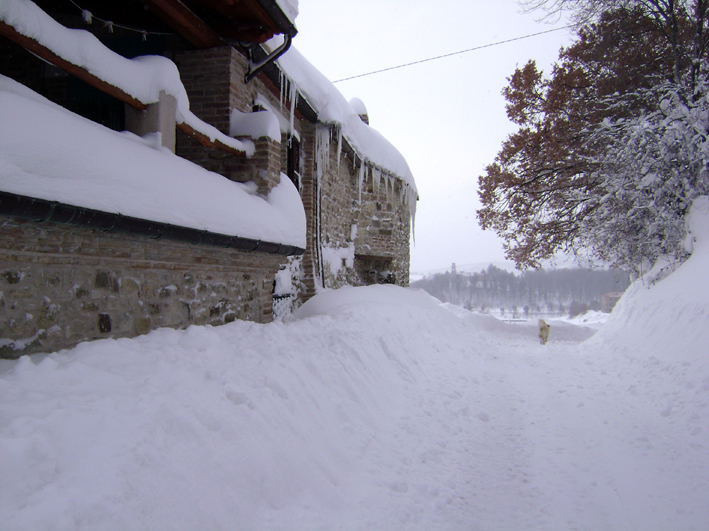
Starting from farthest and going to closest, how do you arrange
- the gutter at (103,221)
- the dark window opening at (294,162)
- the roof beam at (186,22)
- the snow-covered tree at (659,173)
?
the dark window opening at (294,162)
the snow-covered tree at (659,173)
the roof beam at (186,22)
the gutter at (103,221)

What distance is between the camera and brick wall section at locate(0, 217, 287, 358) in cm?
219

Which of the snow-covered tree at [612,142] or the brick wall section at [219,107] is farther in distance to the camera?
the snow-covered tree at [612,142]

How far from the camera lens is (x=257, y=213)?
416cm

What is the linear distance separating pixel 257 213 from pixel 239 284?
2.53ft

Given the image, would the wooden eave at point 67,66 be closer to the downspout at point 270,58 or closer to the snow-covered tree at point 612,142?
the downspout at point 270,58

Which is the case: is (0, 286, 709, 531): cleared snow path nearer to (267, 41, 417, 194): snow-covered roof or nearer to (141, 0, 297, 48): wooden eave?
(141, 0, 297, 48): wooden eave

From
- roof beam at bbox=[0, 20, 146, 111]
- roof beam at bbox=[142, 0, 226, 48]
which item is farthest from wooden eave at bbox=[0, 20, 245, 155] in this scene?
roof beam at bbox=[142, 0, 226, 48]

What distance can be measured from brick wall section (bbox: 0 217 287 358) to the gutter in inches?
5.4

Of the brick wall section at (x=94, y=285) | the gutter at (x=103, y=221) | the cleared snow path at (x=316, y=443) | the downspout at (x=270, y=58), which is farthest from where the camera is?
the downspout at (x=270, y=58)

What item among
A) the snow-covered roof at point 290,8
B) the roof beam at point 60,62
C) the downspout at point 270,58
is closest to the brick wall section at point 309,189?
the downspout at point 270,58

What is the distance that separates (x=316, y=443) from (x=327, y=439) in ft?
0.51

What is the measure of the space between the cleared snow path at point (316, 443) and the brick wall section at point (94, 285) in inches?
8.2

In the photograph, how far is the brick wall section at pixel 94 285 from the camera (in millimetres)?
2189

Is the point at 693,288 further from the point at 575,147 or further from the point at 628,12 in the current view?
the point at 628,12
